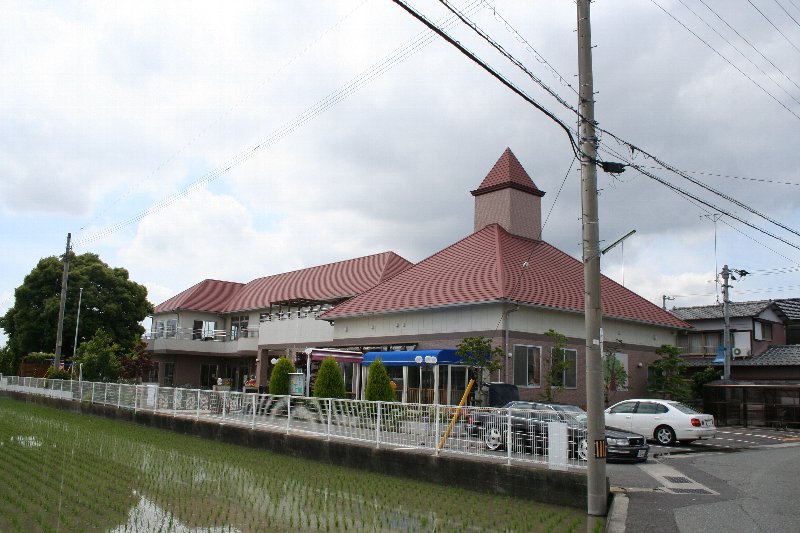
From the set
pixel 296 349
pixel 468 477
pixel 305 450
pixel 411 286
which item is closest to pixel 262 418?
pixel 305 450

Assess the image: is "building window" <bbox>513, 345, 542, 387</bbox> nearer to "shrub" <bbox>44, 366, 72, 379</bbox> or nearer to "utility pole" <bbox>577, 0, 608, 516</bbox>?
"utility pole" <bbox>577, 0, 608, 516</bbox>

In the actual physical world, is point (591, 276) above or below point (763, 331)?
below

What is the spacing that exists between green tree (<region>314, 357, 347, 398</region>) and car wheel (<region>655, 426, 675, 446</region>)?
974 cm

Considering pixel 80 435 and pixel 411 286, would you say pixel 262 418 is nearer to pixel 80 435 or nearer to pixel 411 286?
pixel 80 435

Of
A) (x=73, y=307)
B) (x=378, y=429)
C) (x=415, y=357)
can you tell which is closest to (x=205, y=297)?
(x=73, y=307)

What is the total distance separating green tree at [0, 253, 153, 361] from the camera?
4553cm

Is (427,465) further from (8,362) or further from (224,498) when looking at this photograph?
(8,362)

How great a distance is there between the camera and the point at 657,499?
10898mm

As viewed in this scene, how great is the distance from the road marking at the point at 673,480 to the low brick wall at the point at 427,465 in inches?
90.5

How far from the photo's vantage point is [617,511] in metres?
10.0

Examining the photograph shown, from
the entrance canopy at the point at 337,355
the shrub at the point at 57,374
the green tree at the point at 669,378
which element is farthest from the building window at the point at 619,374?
the shrub at the point at 57,374

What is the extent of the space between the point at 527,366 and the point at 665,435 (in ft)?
20.8

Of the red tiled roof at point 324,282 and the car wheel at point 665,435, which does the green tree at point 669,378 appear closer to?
the car wheel at point 665,435

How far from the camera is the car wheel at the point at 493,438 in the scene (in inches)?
474
